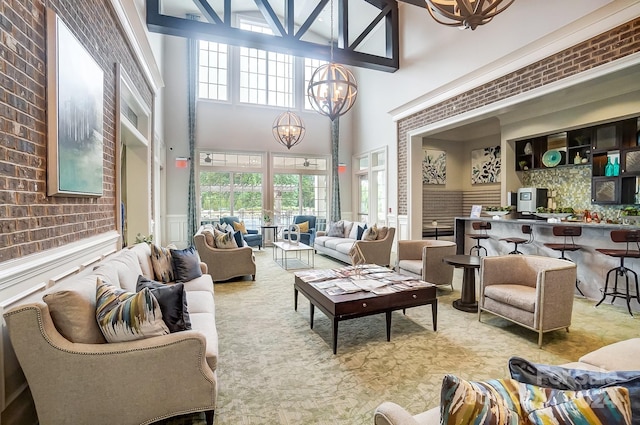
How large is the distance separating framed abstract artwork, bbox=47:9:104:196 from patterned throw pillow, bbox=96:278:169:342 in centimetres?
95

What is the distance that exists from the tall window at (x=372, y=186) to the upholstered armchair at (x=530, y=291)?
16.2 ft

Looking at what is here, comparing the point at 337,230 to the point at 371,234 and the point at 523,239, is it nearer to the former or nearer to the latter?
the point at 371,234

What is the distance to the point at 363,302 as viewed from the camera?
2898mm

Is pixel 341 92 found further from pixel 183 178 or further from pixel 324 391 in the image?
pixel 183 178

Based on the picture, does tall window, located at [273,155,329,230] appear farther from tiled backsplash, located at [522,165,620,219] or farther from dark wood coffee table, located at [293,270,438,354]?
dark wood coffee table, located at [293,270,438,354]

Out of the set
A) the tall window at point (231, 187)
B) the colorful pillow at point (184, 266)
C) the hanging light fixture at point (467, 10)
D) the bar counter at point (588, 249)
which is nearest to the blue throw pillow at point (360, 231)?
the bar counter at point (588, 249)

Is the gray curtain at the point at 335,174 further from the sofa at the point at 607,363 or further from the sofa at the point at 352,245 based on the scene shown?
the sofa at the point at 607,363

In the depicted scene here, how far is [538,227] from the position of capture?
199 inches

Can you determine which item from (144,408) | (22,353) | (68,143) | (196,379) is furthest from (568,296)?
(68,143)

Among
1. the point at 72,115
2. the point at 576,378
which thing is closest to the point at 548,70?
the point at 576,378

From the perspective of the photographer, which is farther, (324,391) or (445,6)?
(445,6)

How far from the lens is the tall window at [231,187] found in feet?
29.7

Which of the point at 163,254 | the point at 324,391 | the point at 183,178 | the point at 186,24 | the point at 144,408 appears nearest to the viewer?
the point at 144,408

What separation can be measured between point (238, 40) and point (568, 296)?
6.32 metres
